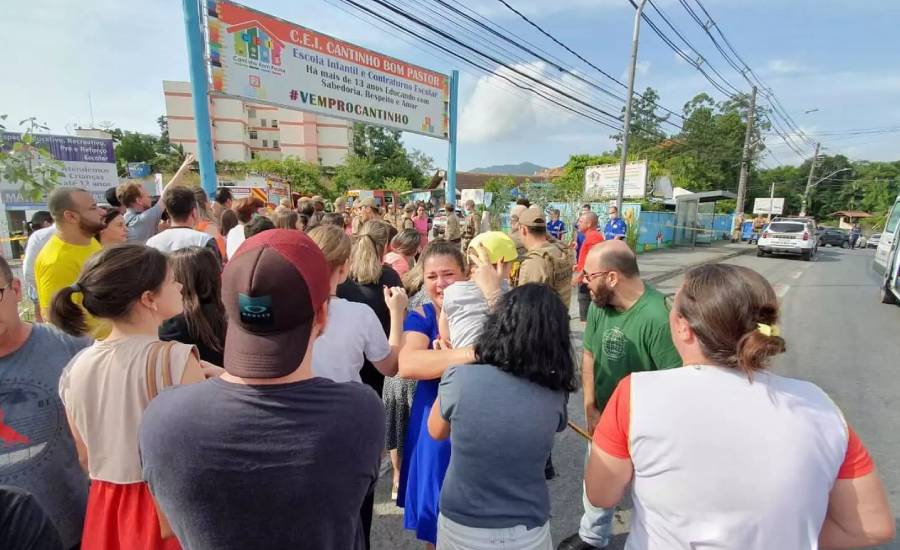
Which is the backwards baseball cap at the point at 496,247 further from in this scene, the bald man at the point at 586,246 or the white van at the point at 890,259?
the white van at the point at 890,259

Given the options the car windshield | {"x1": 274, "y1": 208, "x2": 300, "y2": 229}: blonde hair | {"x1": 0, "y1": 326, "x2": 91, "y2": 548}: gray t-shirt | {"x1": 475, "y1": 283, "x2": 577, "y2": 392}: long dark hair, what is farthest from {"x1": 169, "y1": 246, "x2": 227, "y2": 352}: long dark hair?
the car windshield

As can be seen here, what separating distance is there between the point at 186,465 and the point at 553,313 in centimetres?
116

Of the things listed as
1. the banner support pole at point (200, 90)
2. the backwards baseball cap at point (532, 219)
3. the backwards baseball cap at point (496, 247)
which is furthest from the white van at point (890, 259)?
the banner support pole at point (200, 90)

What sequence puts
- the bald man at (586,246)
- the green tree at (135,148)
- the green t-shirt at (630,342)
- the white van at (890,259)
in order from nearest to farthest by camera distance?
1. the green t-shirt at (630,342)
2. the bald man at (586,246)
3. the white van at (890,259)
4. the green tree at (135,148)

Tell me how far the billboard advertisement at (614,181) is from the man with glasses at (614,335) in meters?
18.2

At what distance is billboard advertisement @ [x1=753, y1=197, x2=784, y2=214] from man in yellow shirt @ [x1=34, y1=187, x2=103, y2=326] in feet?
151

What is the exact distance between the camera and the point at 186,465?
862 millimetres

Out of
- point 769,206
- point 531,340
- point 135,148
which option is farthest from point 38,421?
point 135,148

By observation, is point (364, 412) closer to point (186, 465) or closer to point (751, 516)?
point (186, 465)

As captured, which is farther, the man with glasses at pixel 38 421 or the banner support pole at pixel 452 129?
the banner support pole at pixel 452 129

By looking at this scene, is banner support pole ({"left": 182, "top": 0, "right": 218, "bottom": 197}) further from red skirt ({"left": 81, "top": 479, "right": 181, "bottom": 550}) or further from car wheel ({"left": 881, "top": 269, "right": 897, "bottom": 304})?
car wheel ({"left": 881, "top": 269, "right": 897, "bottom": 304})

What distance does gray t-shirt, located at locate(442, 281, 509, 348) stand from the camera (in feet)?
5.85

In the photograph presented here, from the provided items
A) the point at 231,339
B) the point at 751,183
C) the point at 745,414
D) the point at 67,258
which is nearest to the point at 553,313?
the point at 745,414

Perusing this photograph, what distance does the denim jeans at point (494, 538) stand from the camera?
150 centimetres
